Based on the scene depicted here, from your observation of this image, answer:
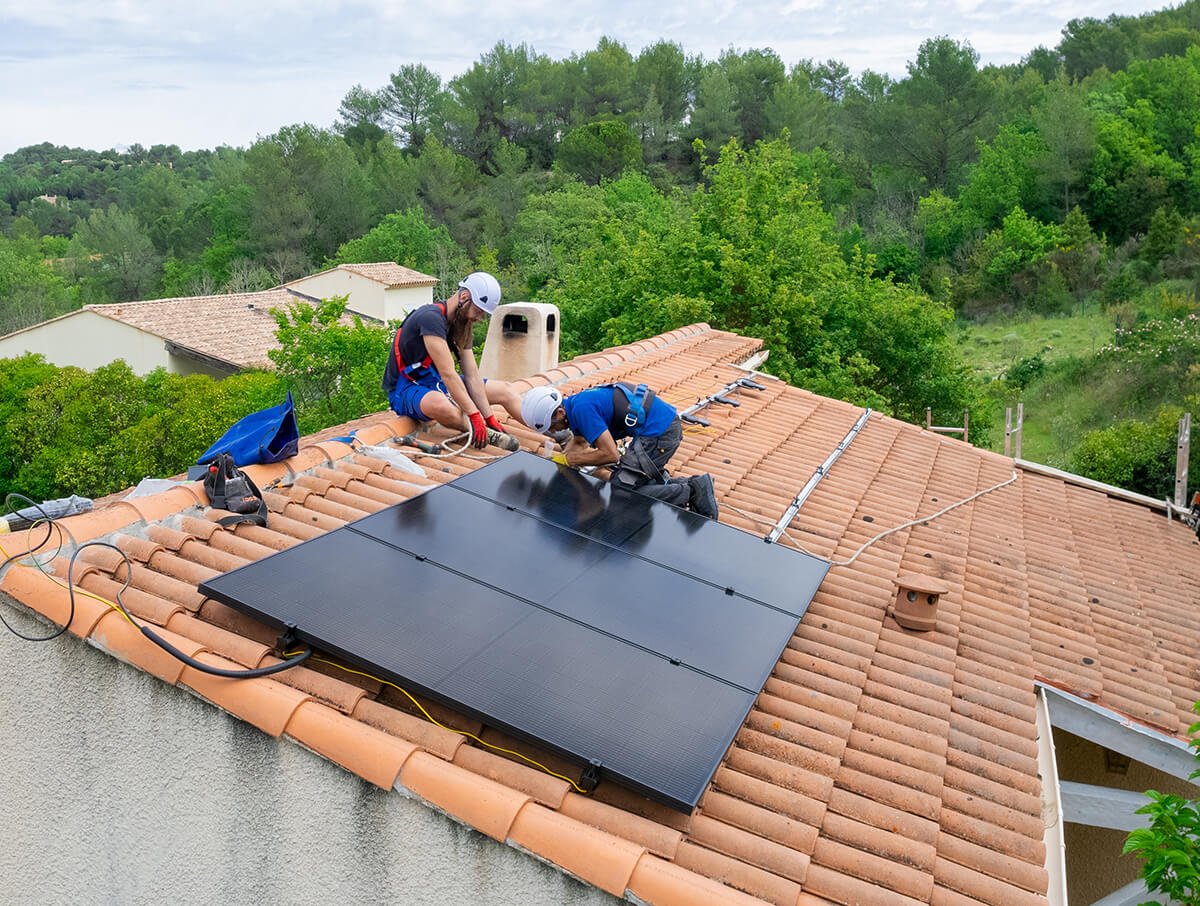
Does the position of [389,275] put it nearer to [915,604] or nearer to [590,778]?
[915,604]

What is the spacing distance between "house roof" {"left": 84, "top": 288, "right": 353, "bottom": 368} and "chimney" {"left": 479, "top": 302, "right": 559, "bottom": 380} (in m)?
28.2

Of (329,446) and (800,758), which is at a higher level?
(329,446)

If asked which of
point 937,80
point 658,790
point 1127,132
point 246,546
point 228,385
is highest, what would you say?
point 937,80

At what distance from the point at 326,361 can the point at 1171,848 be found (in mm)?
22924

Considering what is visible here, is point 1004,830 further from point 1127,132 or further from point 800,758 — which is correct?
point 1127,132

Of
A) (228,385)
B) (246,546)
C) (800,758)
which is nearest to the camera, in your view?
(800,758)

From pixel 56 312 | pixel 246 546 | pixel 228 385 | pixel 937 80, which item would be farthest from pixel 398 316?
pixel 246 546

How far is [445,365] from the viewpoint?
7.57m

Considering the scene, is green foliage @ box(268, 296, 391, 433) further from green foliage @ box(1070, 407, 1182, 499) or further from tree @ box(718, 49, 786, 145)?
tree @ box(718, 49, 786, 145)

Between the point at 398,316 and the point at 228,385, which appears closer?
the point at 228,385

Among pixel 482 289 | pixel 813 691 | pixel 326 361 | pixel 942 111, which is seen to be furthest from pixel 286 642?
pixel 942 111

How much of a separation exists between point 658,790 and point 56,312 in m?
73.1

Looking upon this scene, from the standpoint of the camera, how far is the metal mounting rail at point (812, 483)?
300 inches

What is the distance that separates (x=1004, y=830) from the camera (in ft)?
14.8
